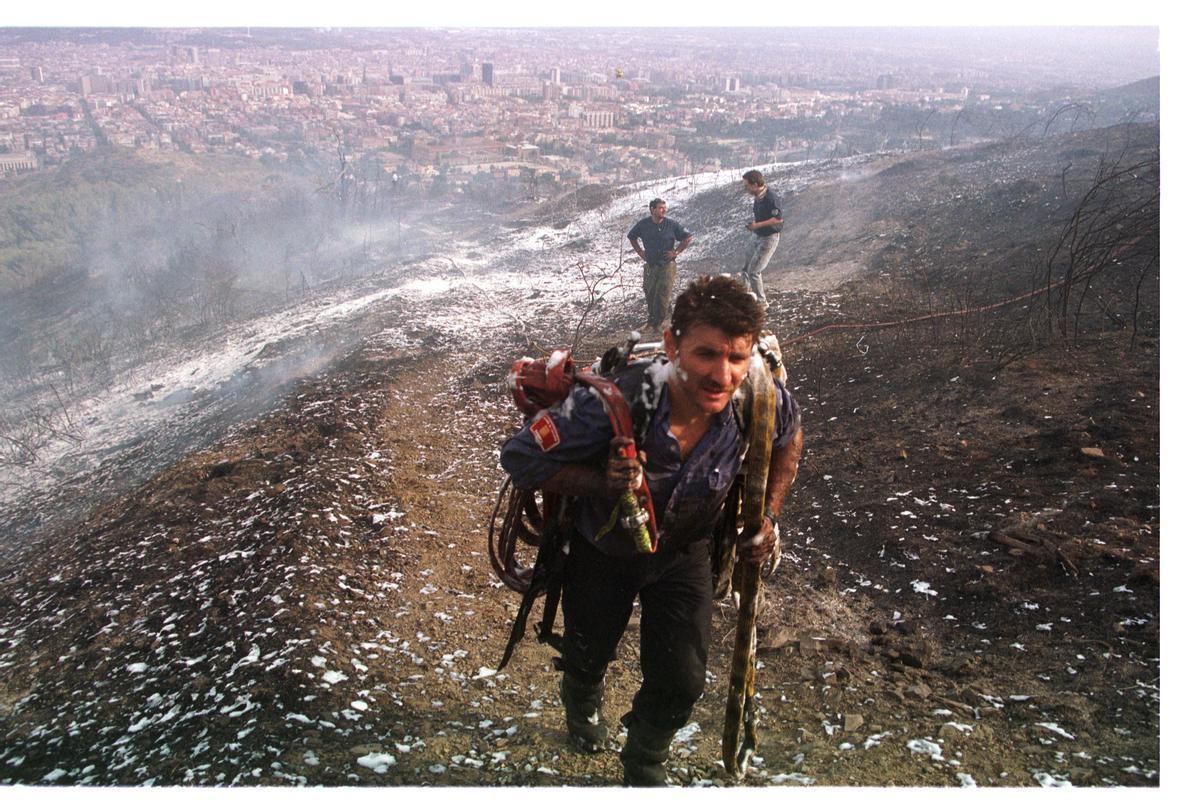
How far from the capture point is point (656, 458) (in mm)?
2512

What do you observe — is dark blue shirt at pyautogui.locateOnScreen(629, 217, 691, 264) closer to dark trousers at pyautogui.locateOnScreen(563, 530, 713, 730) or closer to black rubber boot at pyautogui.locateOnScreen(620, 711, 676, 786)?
dark trousers at pyautogui.locateOnScreen(563, 530, 713, 730)

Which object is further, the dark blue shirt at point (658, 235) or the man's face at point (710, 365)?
the dark blue shirt at point (658, 235)

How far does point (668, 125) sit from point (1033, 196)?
28632 millimetres

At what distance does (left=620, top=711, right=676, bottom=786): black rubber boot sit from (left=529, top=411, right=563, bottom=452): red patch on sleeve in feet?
3.42

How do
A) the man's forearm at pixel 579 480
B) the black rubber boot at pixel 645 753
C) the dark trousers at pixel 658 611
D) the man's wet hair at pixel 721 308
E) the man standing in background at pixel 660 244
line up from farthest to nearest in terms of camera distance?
1. the man standing in background at pixel 660 244
2. the black rubber boot at pixel 645 753
3. the dark trousers at pixel 658 611
4. the man's forearm at pixel 579 480
5. the man's wet hair at pixel 721 308

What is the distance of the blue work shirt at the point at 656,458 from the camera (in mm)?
2451

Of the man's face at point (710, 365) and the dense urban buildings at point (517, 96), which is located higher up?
the dense urban buildings at point (517, 96)

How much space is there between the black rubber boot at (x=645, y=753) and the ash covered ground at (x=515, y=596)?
0.22 metres

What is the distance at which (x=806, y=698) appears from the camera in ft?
11.6

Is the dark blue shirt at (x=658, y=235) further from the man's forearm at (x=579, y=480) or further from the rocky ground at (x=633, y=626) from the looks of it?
the man's forearm at (x=579, y=480)

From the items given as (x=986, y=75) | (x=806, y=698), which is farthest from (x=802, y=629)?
(x=986, y=75)

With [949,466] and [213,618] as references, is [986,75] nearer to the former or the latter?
[949,466]

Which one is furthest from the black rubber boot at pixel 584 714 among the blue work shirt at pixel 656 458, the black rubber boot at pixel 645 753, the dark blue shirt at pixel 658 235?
the dark blue shirt at pixel 658 235
